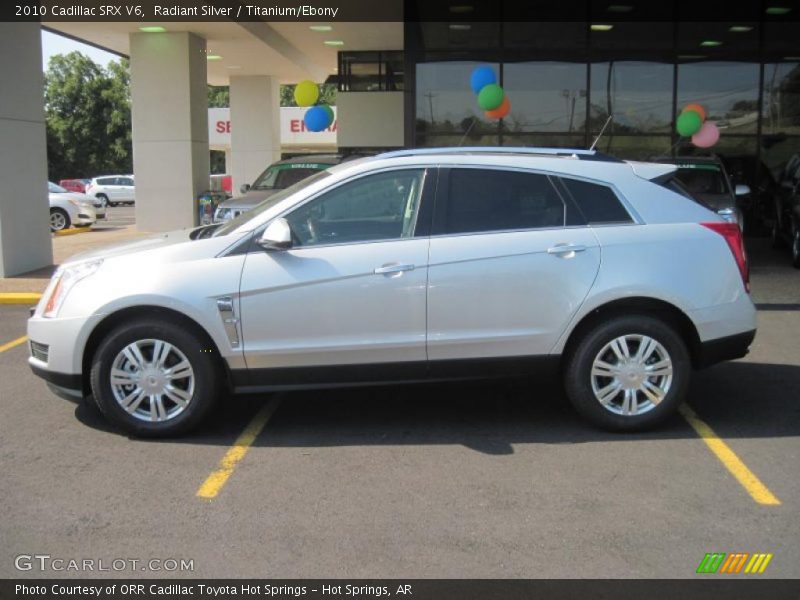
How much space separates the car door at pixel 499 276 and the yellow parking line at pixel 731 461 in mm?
1192

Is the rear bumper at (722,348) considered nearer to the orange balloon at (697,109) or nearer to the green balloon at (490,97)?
the green balloon at (490,97)

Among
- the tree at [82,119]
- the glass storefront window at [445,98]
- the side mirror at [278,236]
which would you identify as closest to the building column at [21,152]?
the glass storefront window at [445,98]

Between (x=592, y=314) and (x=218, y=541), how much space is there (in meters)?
2.76

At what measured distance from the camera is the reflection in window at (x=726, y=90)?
658 inches

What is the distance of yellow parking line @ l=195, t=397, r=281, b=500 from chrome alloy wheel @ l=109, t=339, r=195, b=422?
44 cm

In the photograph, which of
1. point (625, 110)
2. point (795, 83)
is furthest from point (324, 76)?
point (795, 83)

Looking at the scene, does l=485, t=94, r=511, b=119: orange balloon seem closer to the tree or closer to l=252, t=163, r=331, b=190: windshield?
l=252, t=163, r=331, b=190: windshield

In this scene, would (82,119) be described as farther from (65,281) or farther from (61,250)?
(65,281)

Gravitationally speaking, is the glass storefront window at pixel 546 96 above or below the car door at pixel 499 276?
above

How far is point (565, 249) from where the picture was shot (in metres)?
5.38

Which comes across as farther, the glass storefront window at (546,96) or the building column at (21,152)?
the glass storefront window at (546,96)

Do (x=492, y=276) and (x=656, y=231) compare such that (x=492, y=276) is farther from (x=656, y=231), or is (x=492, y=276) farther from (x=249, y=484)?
(x=249, y=484)

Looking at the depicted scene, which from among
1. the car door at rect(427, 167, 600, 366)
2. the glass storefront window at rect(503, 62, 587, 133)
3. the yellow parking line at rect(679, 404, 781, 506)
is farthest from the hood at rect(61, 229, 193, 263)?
the glass storefront window at rect(503, 62, 587, 133)
